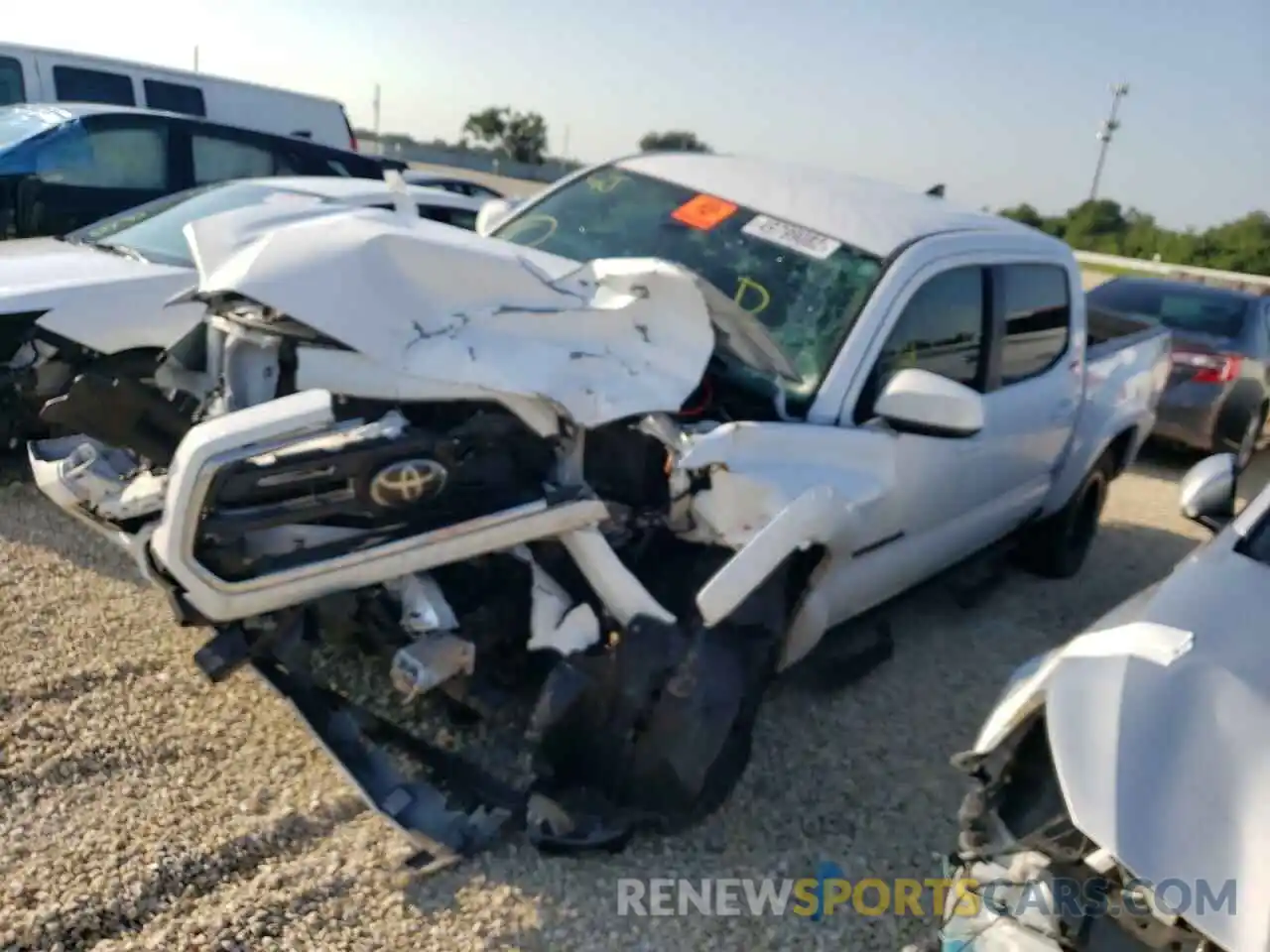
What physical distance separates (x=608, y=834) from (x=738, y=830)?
525mm

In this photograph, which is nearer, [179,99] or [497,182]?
[179,99]

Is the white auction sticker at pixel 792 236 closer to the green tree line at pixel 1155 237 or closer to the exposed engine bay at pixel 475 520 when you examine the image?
the exposed engine bay at pixel 475 520

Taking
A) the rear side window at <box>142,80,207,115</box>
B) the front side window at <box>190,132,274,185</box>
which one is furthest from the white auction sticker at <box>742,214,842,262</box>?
the rear side window at <box>142,80,207,115</box>

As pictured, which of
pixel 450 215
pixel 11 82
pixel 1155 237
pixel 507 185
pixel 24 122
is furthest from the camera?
pixel 1155 237

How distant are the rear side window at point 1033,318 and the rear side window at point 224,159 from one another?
5.77 meters

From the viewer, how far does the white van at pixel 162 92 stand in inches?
402

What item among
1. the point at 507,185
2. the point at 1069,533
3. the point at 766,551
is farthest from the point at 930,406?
the point at 507,185

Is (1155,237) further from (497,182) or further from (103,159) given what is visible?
(103,159)

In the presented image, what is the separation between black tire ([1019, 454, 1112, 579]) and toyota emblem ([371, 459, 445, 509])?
12.1 ft

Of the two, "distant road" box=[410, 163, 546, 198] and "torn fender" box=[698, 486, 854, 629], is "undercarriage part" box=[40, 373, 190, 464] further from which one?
"distant road" box=[410, 163, 546, 198]

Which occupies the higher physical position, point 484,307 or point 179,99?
point 484,307

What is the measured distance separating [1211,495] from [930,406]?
0.95m

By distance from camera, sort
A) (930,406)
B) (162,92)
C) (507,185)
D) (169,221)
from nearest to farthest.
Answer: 1. (930,406)
2. (169,221)
3. (162,92)
4. (507,185)

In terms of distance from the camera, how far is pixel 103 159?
7.65 meters
